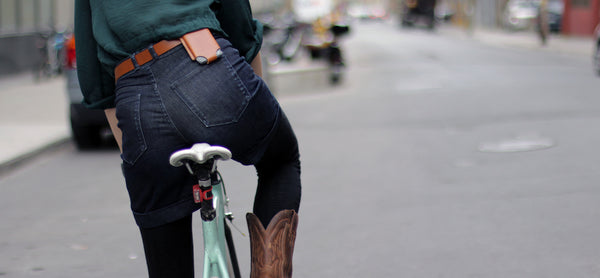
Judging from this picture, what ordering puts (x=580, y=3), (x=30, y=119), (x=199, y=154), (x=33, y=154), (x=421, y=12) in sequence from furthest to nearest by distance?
(x=421, y=12)
(x=580, y=3)
(x=30, y=119)
(x=33, y=154)
(x=199, y=154)

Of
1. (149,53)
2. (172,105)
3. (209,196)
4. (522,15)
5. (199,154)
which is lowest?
(522,15)

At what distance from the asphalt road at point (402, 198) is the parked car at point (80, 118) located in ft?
0.59

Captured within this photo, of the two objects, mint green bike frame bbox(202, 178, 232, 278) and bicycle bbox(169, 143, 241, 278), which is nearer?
bicycle bbox(169, 143, 241, 278)

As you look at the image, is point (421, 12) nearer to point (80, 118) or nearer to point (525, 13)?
point (525, 13)

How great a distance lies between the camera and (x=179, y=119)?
2166 millimetres

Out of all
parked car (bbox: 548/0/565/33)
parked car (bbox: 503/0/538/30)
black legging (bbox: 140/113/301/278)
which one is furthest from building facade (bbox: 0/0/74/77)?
parked car (bbox: 503/0/538/30)

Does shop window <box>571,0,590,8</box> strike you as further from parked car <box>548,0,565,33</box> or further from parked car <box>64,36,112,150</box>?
parked car <box>64,36,112,150</box>

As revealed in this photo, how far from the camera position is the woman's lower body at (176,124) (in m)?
2.17

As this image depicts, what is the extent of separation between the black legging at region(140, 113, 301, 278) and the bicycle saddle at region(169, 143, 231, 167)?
25 centimetres

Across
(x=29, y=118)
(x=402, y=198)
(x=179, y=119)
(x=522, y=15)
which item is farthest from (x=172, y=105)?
(x=522, y=15)

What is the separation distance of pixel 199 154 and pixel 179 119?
0.14 meters

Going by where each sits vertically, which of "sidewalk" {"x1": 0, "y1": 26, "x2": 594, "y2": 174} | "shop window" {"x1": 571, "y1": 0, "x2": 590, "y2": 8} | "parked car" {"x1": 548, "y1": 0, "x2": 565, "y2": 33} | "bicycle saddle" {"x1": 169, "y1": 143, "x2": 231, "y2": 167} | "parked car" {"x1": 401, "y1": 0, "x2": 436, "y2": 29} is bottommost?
"parked car" {"x1": 401, "y1": 0, "x2": 436, "y2": 29}

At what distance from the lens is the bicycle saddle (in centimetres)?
207

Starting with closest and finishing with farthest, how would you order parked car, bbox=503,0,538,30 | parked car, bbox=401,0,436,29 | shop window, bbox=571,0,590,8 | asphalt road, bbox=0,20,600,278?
1. asphalt road, bbox=0,20,600,278
2. shop window, bbox=571,0,590,8
3. parked car, bbox=503,0,538,30
4. parked car, bbox=401,0,436,29
